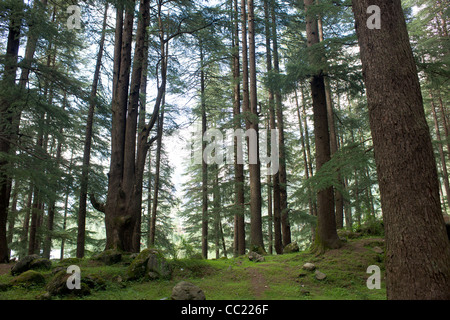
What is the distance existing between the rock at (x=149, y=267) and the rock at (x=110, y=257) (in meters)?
0.95

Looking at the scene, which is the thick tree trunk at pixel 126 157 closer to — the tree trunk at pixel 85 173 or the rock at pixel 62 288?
the tree trunk at pixel 85 173

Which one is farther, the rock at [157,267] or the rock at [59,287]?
the rock at [157,267]

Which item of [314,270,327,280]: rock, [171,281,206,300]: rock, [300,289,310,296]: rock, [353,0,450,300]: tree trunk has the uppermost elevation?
[353,0,450,300]: tree trunk

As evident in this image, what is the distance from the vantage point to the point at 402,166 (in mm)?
3057

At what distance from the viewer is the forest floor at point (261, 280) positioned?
4414 millimetres

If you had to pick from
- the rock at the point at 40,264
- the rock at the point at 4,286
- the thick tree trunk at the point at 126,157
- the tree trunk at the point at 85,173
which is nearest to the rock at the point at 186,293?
the rock at the point at 4,286

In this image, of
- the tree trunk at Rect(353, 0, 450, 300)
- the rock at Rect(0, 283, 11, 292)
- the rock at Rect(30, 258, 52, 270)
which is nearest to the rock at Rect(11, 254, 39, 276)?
the rock at Rect(30, 258, 52, 270)

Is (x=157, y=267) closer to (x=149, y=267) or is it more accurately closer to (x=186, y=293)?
(x=149, y=267)

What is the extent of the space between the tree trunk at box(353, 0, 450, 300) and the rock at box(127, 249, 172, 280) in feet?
13.9

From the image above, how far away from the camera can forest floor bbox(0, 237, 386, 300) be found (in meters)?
4.41

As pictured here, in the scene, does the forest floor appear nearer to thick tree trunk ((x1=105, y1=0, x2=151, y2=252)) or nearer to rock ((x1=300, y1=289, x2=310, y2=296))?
rock ((x1=300, y1=289, x2=310, y2=296))

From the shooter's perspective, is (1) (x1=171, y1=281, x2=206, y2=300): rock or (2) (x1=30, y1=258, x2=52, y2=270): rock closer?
(1) (x1=171, y1=281, x2=206, y2=300): rock
